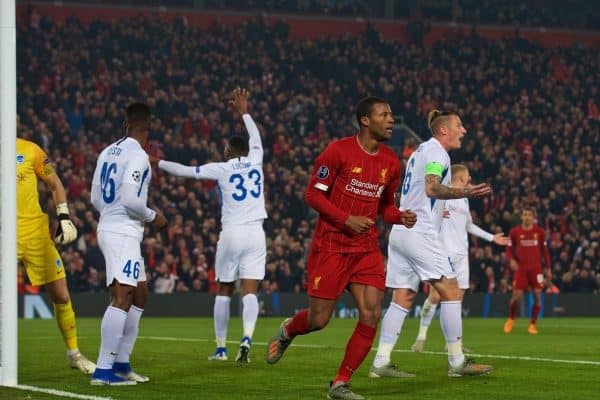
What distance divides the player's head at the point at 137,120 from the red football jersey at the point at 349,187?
70.8 inches

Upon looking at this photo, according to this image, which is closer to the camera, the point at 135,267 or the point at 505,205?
the point at 135,267

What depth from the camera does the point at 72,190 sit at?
28.4 m

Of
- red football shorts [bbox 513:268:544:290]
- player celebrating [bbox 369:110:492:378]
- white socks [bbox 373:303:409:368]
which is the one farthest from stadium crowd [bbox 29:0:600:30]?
white socks [bbox 373:303:409:368]

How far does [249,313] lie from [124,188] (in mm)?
3703

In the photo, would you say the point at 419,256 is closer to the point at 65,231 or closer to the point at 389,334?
the point at 389,334

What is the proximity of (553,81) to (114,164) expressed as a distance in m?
33.7

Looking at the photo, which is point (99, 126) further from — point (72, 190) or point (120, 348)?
point (120, 348)

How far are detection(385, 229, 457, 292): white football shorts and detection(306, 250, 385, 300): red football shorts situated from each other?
1861 millimetres

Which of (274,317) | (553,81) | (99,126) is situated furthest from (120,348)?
(553,81)

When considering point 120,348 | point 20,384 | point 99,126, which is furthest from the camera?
point 99,126

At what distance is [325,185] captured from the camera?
924 centimetres

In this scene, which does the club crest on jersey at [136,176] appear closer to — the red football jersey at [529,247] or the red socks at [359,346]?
the red socks at [359,346]

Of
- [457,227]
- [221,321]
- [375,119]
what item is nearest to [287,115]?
[457,227]

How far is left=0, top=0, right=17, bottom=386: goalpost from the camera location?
889cm
